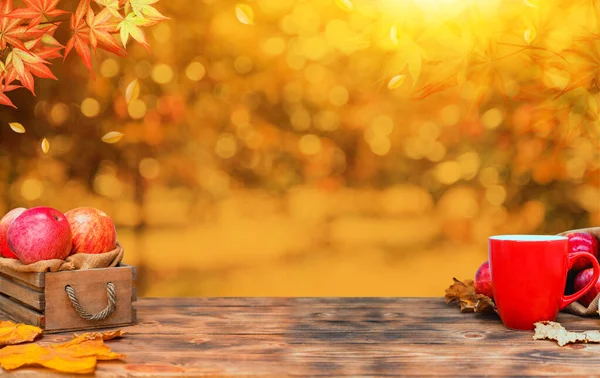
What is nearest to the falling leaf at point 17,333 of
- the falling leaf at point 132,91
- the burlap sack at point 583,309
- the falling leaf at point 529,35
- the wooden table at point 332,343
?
the wooden table at point 332,343

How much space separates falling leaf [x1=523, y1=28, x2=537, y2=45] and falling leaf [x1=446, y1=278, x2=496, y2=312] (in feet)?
1.75

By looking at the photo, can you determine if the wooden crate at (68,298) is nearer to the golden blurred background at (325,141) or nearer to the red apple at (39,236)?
the red apple at (39,236)

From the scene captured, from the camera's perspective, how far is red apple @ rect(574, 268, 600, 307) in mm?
1062

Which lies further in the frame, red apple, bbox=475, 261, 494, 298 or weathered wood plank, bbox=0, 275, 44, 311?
red apple, bbox=475, 261, 494, 298

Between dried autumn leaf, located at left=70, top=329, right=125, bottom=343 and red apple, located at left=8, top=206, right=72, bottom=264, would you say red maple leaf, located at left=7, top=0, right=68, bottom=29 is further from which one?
dried autumn leaf, located at left=70, top=329, right=125, bottom=343

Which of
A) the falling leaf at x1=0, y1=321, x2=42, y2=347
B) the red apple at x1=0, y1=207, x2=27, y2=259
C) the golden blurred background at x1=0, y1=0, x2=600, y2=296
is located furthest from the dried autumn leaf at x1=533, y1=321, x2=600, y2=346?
the red apple at x1=0, y1=207, x2=27, y2=259

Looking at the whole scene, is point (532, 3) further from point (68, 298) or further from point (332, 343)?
point (68, 298)

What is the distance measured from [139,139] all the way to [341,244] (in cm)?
49

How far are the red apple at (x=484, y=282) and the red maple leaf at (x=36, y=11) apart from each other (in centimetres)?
99

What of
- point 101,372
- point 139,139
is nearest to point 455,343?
point 101,372

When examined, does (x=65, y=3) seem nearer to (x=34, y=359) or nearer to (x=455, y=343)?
(x=34, y=359)

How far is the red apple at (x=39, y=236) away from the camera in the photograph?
96 centimetres

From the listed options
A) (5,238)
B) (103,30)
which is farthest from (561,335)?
(103,30)

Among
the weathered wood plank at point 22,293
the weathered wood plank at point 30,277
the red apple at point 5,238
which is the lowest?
the weathered wood plank at point 22,293
